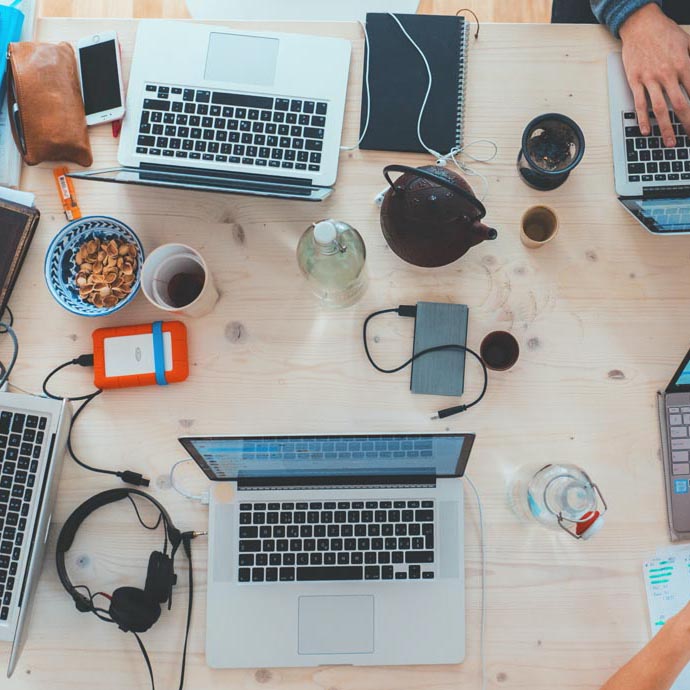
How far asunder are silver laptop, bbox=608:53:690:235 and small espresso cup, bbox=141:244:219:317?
69 cm

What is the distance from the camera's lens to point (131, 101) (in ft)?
3.35

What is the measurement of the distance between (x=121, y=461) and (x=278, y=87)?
0.66 m

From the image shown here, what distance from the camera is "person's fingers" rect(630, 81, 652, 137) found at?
1.01 m

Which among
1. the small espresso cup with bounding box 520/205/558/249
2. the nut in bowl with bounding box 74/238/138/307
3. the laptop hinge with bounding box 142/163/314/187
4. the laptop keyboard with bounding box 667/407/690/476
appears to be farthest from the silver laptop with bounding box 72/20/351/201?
the laptop keyboard with bounding box 667/407/690/476

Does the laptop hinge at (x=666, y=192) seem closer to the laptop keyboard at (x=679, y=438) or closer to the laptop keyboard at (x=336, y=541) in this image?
the laptop keyboard at (x=679, y=438)

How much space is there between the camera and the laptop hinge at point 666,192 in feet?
3.22

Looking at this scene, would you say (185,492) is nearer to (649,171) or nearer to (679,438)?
(679,438)

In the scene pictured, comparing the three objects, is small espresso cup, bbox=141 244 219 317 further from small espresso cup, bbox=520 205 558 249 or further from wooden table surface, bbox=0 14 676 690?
small espresso cup, bbox=520 205 558 249

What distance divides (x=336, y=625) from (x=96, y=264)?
26.6 inches

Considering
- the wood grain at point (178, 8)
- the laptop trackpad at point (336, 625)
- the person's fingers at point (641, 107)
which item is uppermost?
the wood grain at point (178, 8)

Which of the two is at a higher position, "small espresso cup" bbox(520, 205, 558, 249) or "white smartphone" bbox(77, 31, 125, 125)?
"white smartphone" bbox(77, 31, 125, 125)

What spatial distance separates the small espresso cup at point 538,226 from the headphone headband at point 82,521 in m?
0.72

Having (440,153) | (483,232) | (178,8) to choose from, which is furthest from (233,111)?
(178,8)

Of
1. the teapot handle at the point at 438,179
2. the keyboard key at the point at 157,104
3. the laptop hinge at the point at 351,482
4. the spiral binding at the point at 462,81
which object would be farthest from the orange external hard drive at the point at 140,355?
the spiral binding at the point at 462,81
